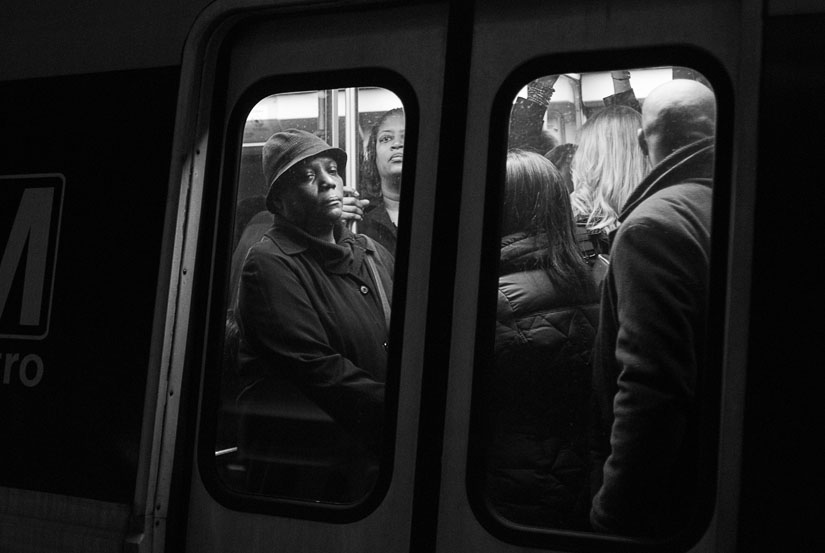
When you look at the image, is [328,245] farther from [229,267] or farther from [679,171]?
[679,171]

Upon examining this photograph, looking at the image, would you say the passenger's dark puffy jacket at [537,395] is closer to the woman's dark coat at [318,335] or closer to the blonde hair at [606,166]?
the blonde hair at [606,166]

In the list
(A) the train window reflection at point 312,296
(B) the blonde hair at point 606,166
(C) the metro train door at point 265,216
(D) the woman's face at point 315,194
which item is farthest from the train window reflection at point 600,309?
(D) the woman's face at point 315,194

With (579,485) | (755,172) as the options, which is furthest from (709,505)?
(755,172)

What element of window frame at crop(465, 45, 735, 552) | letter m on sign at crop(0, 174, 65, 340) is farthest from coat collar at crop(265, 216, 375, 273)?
letter m on sign at crop(0, 174, 65, 340)

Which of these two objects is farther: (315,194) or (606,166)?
(315,194)

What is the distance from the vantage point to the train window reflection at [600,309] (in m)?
2.23

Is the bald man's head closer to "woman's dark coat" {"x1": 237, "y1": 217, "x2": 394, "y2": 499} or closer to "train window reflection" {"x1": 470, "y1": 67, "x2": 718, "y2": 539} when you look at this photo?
"train window reflection" {"x1": 470, "y1": 67, "x2": 718, "y2": 539}

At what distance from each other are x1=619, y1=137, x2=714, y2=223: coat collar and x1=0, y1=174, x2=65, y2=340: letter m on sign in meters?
1.70

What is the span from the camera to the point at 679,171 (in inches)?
89.4

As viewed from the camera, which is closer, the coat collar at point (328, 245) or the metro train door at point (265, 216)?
the metro train door at point (265, 216)

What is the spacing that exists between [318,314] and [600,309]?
790 mm

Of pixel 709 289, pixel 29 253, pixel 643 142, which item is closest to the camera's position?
pixel 709 289

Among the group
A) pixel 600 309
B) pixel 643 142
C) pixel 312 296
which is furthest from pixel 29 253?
pixel 643 142

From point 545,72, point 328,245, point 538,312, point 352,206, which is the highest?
point 545,72
